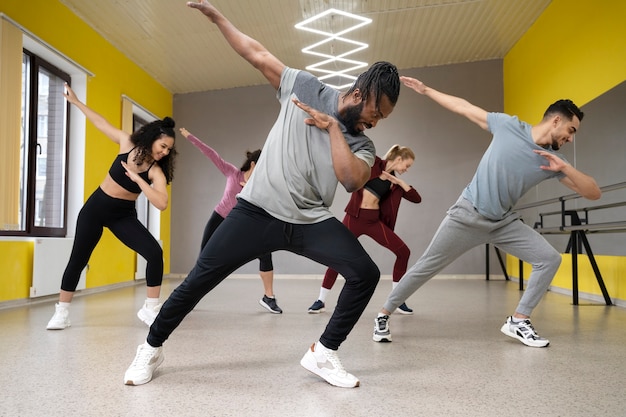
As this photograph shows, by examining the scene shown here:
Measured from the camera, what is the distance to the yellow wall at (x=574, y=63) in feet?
13.9

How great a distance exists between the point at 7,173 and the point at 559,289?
5.77 meters

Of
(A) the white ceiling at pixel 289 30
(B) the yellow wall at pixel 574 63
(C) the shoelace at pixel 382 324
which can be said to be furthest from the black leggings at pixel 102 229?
(B) the yellow wall at pixel 574 63

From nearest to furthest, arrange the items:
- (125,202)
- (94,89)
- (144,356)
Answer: (144,356) → (125,202) → (94,89)

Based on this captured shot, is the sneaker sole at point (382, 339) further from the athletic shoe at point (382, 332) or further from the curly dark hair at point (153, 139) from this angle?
the curly dark hair at point (153, 139)

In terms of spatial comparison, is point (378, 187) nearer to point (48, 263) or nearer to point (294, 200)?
point (294, 200)

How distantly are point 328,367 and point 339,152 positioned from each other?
0.82 metres

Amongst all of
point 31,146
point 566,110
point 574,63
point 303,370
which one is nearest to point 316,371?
point 303,370

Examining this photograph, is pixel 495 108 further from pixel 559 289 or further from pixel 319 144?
pixel 319 144

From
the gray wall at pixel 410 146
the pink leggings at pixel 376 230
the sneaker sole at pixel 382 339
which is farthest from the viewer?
the gray wall at pixel 410 146

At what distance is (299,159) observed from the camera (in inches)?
64.0

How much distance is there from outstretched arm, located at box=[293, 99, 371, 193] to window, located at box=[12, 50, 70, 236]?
401 centimetres

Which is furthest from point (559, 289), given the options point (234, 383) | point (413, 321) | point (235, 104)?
point (235, 104)

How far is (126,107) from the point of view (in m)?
6.29

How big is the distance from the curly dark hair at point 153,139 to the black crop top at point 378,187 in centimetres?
144
